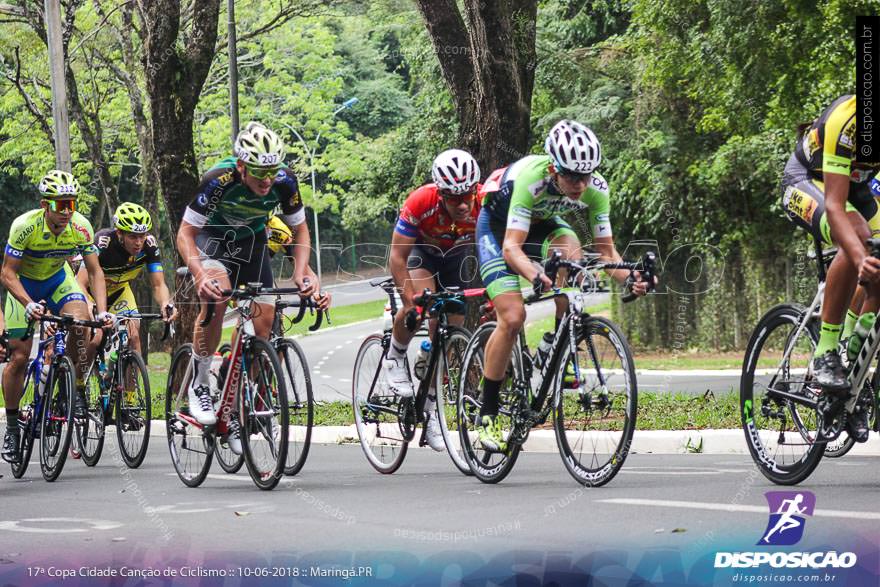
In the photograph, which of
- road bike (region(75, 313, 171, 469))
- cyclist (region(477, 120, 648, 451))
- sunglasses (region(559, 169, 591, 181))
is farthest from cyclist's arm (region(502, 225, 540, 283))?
road bike (region(75, 313, 171, 469))

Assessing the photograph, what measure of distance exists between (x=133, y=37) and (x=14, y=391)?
2699 cm

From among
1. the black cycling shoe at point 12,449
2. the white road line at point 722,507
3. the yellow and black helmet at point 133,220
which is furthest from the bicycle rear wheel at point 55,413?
the white road line at point 722,507

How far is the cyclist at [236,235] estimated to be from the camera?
847 centimetres

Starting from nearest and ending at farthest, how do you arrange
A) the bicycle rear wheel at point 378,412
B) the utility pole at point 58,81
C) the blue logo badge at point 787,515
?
1. the blue logo badge at point 787,515
2. the bicycle rear wheel at point 378,412
3. the utility pole at point 58,81

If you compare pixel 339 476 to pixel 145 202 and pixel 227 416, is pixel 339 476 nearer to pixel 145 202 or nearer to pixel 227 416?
pixel 227 416

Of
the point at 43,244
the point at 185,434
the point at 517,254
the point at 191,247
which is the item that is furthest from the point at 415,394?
the point at 43,244

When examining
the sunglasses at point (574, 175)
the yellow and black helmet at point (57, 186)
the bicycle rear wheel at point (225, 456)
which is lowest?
the bicycle rear wheel at point (225, 456)

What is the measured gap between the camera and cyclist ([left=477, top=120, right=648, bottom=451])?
741 cm

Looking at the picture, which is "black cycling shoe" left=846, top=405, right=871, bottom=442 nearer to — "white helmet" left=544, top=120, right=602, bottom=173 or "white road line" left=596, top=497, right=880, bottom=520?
"white road line" left=596, top=497, right=880, bottom=520

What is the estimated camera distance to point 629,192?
29828 mm

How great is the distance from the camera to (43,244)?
10484 millimetres

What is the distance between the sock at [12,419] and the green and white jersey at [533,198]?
14.4 ft

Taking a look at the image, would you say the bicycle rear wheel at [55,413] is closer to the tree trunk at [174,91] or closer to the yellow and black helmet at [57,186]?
the yellow and black helmet at [57,186]

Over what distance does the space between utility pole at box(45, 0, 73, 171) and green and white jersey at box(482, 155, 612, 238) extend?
1224 centimetres
